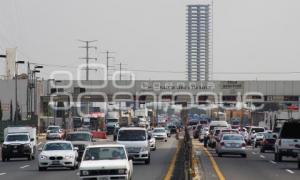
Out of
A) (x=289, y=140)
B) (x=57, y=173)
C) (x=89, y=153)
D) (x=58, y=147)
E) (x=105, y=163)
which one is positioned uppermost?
(x=89, y=153)

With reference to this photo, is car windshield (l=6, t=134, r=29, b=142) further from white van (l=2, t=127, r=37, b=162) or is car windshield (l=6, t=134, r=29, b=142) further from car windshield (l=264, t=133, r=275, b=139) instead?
car windshield (l=264, t=133, r=275, b=139)

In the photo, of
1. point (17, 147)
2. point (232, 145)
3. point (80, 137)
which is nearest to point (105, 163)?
point (80, 137)

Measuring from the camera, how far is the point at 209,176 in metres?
33.4

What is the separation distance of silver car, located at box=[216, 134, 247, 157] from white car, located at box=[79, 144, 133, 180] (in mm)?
25976

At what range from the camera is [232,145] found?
52.7m

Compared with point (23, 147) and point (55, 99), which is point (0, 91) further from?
point (23, 147)

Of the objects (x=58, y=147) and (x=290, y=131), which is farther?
(x=290, y=131)

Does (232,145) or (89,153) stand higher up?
(89,153)

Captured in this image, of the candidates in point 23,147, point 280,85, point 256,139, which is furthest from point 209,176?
point 280,85

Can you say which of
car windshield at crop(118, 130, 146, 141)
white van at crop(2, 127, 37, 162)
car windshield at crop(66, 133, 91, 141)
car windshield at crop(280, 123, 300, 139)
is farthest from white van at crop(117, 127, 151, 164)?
car windshield at crop(280, 123, 300, 139)

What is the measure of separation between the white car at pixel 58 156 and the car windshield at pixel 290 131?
44.8 ft

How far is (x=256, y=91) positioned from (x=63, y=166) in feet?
250

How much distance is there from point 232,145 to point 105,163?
27749mm

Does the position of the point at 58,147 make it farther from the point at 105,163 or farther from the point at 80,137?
the point at 105,163
